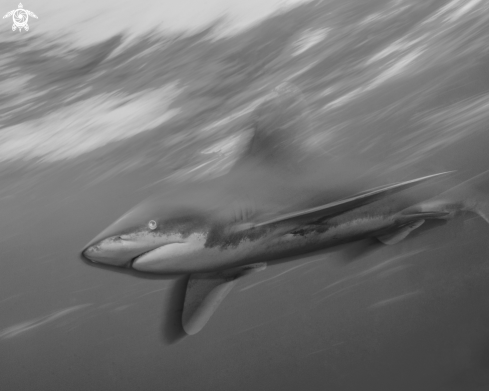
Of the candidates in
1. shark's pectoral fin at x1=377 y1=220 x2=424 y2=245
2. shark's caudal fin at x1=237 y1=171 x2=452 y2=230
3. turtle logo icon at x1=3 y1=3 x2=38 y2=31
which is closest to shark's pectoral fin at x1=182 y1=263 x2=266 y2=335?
shark's caudal fin at x1=237 y1=171 x2=452 y2=230

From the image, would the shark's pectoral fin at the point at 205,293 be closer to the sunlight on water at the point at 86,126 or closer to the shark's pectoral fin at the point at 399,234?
the shark's pectoral fin at the point at 399,234

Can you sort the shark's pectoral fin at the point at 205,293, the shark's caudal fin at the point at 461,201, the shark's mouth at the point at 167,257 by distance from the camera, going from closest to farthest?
the shark's mouth at the point at 167,257, the shark's pectoral fin at the point at 205,293, the shark's caudal fin at the point at 461,201

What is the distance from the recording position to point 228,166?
4.94ft

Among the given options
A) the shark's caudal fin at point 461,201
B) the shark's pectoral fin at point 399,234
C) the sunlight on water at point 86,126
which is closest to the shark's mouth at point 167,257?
the sunlight on water at point 86,126

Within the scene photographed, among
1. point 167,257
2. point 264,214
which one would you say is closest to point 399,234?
point 264,214

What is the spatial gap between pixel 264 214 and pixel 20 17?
1.00 metres

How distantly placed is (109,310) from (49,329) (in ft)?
0.58

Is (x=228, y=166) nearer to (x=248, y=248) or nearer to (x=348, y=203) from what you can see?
(x=248, y=248)

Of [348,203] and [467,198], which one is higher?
[348,203]

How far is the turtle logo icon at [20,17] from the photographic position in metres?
1.63

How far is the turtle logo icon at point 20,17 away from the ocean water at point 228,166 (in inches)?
0.9

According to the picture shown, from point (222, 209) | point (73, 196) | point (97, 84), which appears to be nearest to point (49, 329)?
point (73, 196)

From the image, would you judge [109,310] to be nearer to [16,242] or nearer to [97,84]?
[16,242]

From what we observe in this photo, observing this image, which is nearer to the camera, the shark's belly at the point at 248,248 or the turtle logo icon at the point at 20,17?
the shark's belly at the point at 248,248
